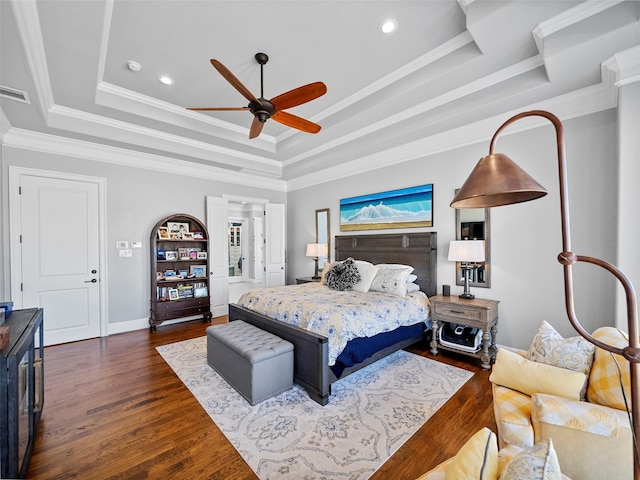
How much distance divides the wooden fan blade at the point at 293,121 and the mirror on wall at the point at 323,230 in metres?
2.72

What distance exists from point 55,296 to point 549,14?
20.1ft

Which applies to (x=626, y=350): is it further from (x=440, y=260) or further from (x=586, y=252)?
(x=440, y=260)

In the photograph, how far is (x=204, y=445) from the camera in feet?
6.48

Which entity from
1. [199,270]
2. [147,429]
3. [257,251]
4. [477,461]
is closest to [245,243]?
[257,251]

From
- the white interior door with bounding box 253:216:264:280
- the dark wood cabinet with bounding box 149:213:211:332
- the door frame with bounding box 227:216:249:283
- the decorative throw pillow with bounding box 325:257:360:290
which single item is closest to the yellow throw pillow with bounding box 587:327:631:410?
the decorative throw pillow with bounding box 325:257:360:290

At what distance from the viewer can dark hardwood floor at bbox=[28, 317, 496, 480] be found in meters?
1.77

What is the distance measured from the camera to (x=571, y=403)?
52.6 inches

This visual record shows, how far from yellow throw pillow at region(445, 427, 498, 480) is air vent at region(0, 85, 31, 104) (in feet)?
14.5

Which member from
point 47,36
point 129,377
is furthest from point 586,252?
point 47,36

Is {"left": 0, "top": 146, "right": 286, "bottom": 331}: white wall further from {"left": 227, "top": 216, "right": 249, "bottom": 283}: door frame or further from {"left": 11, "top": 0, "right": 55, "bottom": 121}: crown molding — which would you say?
{"left": 227, "top": 216, "right": 249, "bottom": 283}: door frame

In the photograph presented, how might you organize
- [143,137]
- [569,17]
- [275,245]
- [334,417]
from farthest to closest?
1. [275,245]
2. [143,137]
3. [334,417]
4. [569,17]

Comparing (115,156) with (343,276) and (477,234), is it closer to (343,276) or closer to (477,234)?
(343,276)

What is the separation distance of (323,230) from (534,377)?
441cm

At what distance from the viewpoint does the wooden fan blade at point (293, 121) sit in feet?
8.99
